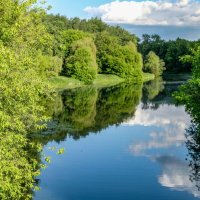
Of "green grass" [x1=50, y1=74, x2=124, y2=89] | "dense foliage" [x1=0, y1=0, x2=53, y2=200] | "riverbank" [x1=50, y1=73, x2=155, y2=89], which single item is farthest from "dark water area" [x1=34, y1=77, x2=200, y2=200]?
"riverbank" [x1=50, y1=73, x2=155, y2=89]

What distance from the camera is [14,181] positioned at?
18.6 m

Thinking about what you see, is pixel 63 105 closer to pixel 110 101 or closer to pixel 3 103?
pixel 110 101

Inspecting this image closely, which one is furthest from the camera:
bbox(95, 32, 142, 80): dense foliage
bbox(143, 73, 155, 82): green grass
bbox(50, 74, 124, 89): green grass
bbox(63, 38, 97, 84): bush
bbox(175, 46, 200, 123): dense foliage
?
bbox(143, 73, 155, 82): green grass

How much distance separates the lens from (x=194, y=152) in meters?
39.0

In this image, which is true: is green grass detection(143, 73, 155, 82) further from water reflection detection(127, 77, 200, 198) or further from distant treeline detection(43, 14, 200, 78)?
water reflection detection(127, 77, 200, 198)

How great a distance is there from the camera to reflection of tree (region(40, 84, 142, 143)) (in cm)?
4853

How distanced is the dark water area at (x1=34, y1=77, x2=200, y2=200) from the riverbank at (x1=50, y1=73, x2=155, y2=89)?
25.8m

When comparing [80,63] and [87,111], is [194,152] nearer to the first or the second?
[87,111]

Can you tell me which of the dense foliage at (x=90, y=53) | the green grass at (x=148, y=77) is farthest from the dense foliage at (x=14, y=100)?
the green grass at (x=148, y=77)

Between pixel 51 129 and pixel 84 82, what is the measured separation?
2355 inches

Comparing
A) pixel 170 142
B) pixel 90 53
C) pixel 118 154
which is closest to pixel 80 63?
pixel 90 53

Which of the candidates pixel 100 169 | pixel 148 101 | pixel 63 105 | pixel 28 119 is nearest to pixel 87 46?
pixel 148 101

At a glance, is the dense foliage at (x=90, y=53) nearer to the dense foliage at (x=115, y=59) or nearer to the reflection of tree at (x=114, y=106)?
the dense foliage at (x=115, y=59)

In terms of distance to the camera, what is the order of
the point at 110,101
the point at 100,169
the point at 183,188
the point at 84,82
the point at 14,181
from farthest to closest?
the point at 84,82, the point at 110,101, the point at 100,169, the point at 183,188, the point at 14,181
